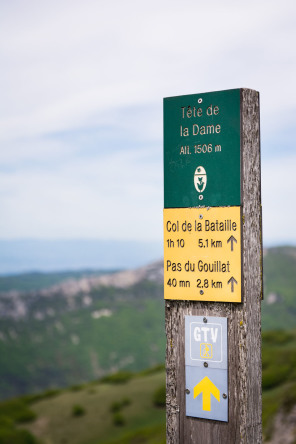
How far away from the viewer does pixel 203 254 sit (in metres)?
7.68

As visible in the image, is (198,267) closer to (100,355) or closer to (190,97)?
(190,97)

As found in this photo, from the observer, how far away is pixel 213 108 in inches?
303

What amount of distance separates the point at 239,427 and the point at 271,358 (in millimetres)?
32943

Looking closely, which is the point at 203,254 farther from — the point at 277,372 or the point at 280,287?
the point at 280,287

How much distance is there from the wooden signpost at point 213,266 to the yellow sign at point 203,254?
0.01m

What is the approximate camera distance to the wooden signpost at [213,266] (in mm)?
7500

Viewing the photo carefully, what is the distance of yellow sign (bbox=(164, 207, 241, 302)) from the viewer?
24.5 feet

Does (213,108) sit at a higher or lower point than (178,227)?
higher

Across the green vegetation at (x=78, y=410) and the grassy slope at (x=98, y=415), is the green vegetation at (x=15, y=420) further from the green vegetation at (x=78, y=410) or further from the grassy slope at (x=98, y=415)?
the green vegetation at (x=78, y=410)

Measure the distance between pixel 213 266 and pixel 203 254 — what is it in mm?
192

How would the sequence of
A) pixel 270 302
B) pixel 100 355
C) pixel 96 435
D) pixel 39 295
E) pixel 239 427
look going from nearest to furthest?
pixel 239 427, pixel 96 435, pixel 100 355, pixel 39 295, pixel 270 302

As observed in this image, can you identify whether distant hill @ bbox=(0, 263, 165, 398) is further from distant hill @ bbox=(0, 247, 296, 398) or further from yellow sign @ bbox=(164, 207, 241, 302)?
yellow sign @ bbox=(164, 207, 241, 302)

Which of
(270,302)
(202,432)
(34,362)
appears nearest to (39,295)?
(34,362)

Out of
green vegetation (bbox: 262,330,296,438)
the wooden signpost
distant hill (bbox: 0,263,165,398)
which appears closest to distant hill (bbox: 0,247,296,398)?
distant hill (bbox: 0,263,165,398)
